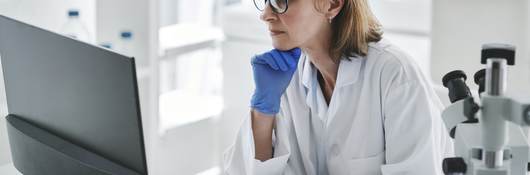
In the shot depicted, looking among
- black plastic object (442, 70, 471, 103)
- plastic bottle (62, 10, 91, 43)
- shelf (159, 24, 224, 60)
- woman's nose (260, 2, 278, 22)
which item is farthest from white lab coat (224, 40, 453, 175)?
shelf (159, 24, 224, 60)

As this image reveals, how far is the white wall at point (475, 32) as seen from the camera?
230cm

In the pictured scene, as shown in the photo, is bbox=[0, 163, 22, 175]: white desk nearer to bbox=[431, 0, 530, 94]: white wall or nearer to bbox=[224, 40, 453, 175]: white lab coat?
bbox=[224, 40, 453, 175]: white lab coat

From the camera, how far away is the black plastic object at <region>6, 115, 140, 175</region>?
1.34m

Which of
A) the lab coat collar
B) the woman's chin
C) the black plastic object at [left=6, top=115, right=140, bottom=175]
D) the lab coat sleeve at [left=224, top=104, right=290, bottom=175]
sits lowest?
the lab coat sleeve at [left=224, top=104, right=290, bottom=175]

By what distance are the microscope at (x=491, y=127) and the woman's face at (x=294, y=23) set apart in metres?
Result: 0.68

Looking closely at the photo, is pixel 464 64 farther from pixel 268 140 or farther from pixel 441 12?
pixel 268 140

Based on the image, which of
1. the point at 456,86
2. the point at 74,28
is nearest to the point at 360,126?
the point at 456,86

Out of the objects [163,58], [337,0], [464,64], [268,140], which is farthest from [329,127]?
[163,58]

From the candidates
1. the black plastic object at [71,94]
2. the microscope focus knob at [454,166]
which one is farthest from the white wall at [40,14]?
the microscope focus knob at [454,166]

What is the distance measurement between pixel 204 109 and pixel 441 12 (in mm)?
1066

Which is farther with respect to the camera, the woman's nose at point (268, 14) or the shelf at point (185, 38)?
the shelf at point (185, 38)

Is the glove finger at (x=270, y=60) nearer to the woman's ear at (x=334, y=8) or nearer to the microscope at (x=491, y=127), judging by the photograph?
the woman's ear at (x=334, y=8)

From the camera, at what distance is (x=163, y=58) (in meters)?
2.85

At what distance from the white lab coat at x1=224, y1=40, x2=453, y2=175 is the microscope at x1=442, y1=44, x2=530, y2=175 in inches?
22.8
